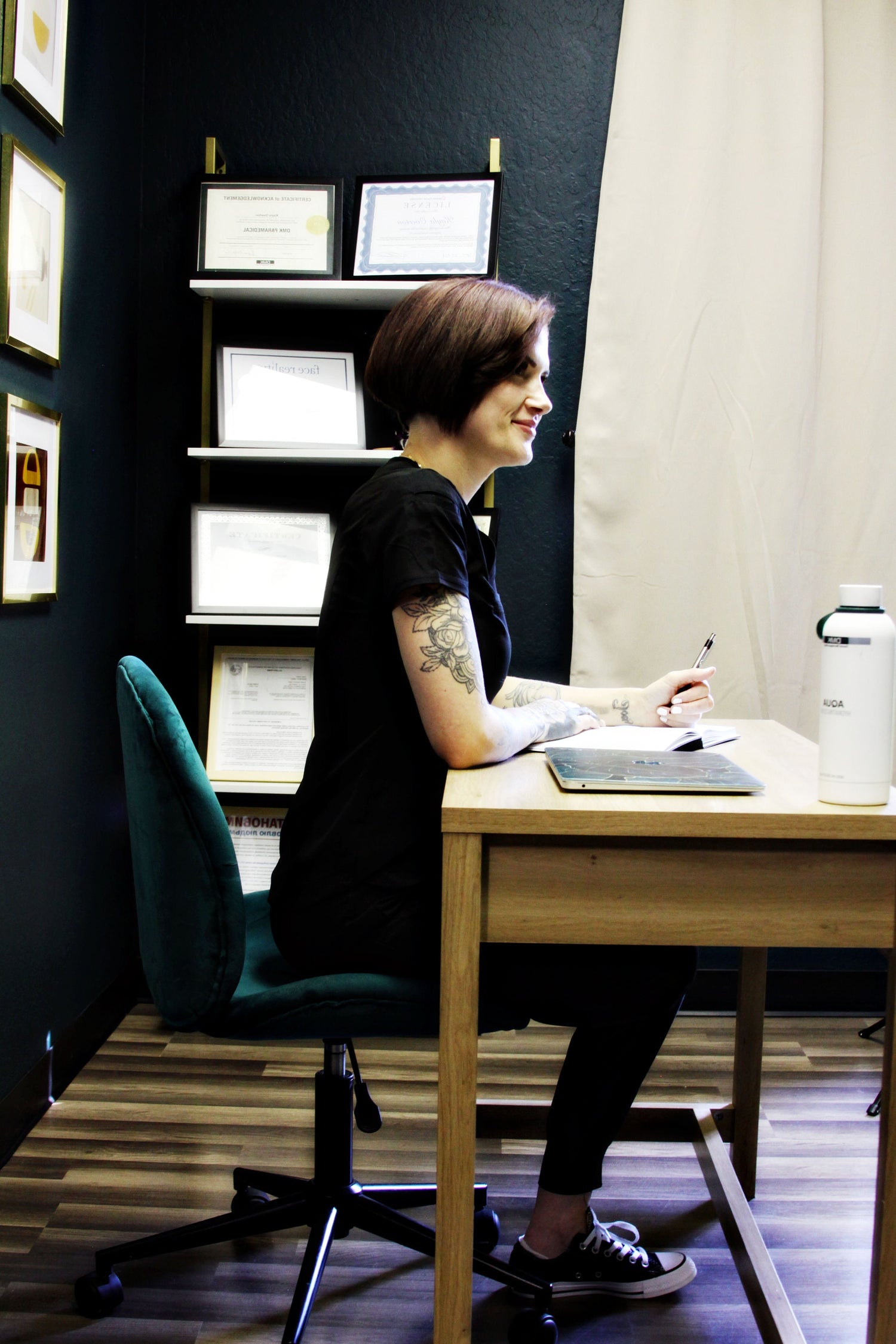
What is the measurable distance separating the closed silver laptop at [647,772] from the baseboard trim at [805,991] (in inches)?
60.0

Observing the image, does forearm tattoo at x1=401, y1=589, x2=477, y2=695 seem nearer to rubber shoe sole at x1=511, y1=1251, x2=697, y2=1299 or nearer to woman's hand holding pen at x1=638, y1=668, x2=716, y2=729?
woman's hand holding pen at x1=638, y1=668, x2=716, y2=729

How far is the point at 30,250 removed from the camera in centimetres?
200

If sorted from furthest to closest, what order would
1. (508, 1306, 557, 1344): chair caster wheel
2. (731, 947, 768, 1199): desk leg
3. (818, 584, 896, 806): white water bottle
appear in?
(731, 947, 768, 1199): desk leg, (508, 1306, 557, 1344): chair caster wheel, (818, 584, 896, 806): white water bottle

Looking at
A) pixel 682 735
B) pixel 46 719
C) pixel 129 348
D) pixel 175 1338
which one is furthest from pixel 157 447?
pixel 175 1338

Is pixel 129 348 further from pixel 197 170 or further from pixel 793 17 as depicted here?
pixel 793 17

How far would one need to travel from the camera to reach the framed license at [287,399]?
8.45ft

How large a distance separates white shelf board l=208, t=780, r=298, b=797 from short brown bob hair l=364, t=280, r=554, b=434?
120 centimetres

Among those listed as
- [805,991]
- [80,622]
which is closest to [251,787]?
[80,622]

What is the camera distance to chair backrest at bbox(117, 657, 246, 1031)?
1.30 m

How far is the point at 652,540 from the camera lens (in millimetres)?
2691

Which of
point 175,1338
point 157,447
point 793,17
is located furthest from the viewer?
point 157,447

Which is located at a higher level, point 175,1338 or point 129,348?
point 129,348

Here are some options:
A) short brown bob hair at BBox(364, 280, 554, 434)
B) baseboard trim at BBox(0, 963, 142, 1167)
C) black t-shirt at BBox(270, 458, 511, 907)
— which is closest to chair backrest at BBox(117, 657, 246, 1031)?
black t-shirt at BBox(270, 458, 511, 907)

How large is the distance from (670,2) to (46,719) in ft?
7.18
